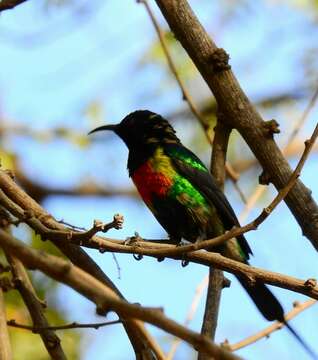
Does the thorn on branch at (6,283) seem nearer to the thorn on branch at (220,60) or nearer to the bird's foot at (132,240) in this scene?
the bird's foot at (132,240)

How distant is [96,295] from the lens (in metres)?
1.72

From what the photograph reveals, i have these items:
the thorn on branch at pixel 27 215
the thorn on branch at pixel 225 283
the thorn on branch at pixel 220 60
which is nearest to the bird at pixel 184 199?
the thorn on branch at pixel 225 283

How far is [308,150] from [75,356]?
101 inches

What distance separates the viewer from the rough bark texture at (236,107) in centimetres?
371

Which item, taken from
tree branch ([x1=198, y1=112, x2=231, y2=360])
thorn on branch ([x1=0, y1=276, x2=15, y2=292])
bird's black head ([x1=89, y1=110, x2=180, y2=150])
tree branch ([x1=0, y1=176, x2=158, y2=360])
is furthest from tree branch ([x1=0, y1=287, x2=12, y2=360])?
bird's black head ([x1=89, y1=110, x2=180, y2=150])

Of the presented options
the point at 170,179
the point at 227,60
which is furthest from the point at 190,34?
the point at 170,179

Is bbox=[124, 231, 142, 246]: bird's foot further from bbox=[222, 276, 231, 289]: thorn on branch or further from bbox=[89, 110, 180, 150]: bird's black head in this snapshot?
bbox=[89, 110, 180, 150]: bird's black head

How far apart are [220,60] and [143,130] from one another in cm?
164

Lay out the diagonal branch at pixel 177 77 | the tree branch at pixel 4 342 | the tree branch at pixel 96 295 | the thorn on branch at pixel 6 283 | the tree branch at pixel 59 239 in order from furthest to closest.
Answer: the diagonal branch at pixel 177 77, the thorn on branch at pixel 6 283, the tree branch at pixel 59 239, the tree branch at pixel 4 342, the tree branch at pixel 96 295

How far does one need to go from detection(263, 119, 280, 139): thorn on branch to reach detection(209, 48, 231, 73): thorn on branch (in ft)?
1.17

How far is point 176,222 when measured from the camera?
486cm

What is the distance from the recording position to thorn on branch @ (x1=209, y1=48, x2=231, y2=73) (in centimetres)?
382

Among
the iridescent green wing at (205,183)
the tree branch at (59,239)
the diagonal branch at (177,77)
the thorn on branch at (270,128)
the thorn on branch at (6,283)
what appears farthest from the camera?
the iridescent green wing at (205,183)

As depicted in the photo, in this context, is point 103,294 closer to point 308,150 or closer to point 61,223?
point 308,150
